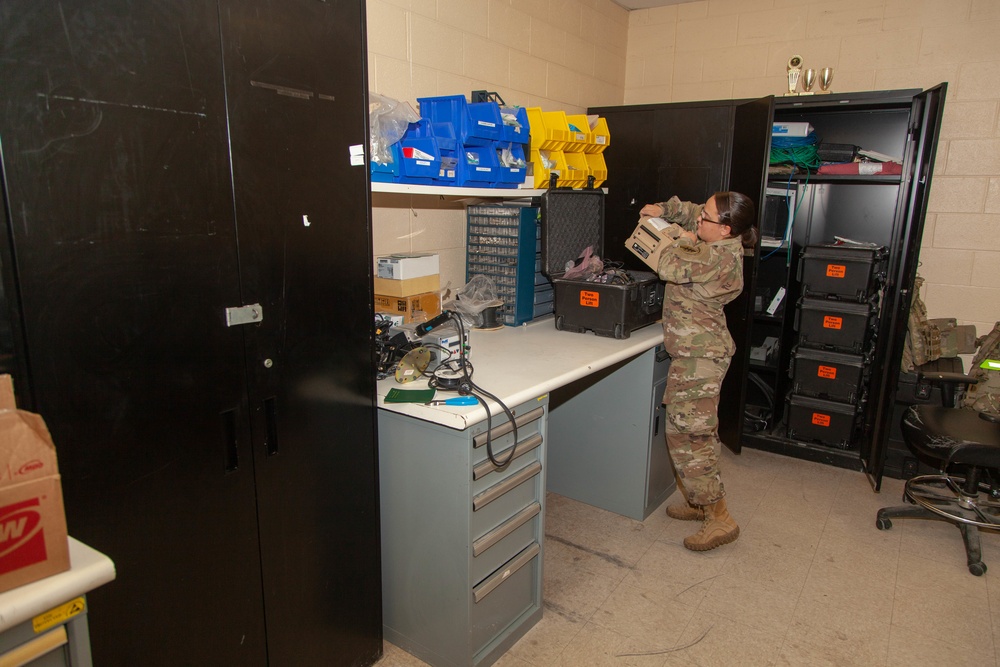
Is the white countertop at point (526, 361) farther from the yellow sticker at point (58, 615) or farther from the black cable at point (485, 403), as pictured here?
the yellow sticker at point (58, 615)

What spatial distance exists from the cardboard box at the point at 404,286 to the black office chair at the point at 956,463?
6.95 feet

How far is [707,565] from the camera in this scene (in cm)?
248

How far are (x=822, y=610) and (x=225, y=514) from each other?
2.01 metres

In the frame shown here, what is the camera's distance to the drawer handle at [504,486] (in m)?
1.77

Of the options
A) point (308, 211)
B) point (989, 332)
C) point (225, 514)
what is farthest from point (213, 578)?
point (989, 332)

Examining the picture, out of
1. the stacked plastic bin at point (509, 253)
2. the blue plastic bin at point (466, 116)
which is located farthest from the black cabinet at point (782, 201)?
the blue plastic bin at point (466, 116)

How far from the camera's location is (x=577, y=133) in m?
2.86

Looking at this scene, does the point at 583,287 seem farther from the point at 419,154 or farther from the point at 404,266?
the point at 419,154

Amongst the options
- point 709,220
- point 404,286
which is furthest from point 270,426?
point 709,220

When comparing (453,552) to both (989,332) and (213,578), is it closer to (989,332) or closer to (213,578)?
(213,578)

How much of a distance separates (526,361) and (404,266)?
0.58 m

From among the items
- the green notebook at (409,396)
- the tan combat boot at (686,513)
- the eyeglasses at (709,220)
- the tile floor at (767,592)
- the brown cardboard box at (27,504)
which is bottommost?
the tile floor at (767,592)

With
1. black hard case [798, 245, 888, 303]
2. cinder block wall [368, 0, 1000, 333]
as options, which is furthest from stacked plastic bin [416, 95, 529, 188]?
black hard case [798, 245, 888, 303]

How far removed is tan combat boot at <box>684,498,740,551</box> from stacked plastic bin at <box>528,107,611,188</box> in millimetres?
1581
